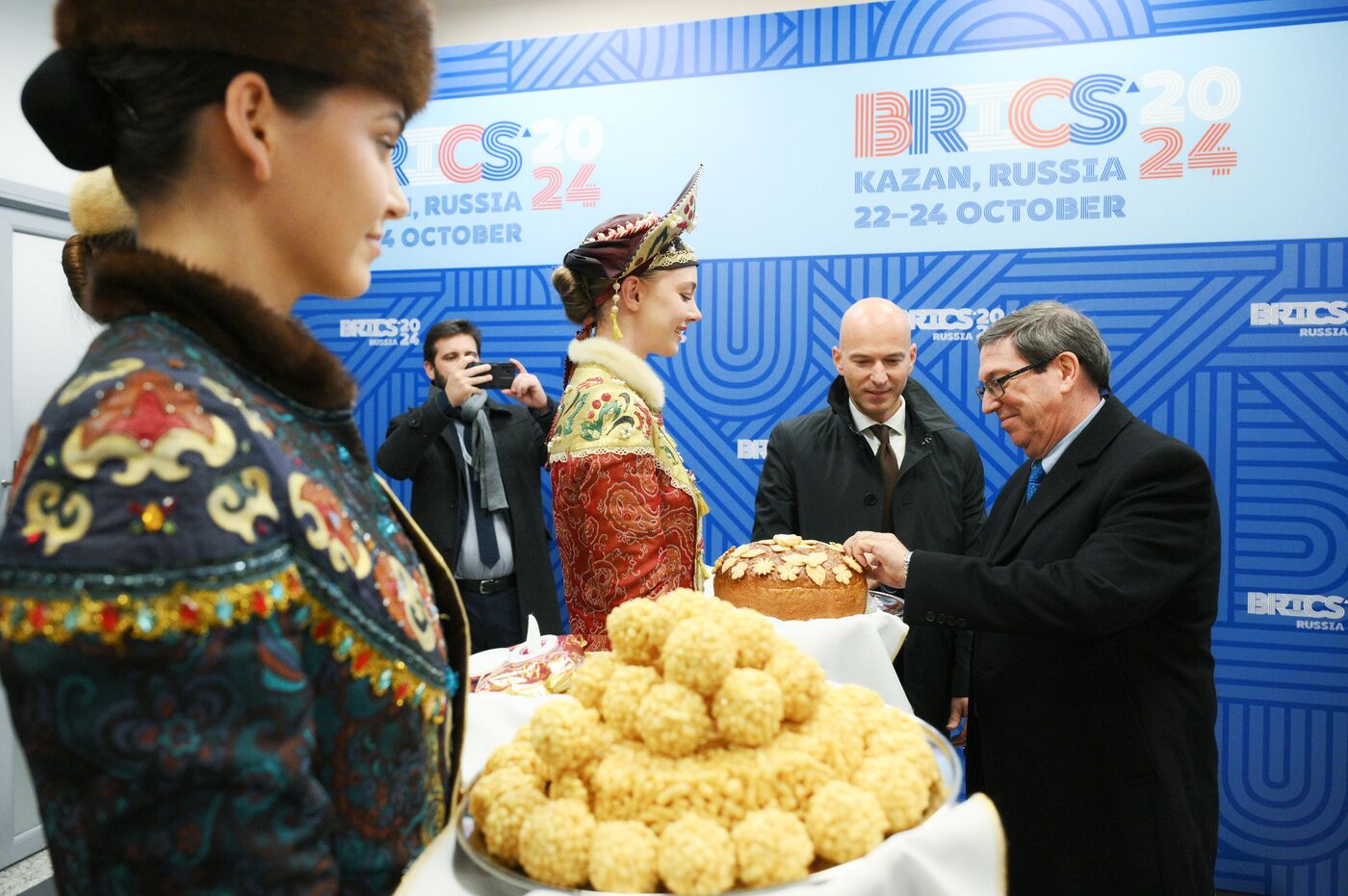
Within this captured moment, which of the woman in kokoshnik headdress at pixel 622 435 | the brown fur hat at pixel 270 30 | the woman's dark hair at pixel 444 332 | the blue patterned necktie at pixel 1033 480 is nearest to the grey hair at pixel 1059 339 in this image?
the blue patterned necktie at pixel 1033 480

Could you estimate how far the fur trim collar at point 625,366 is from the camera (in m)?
2.15

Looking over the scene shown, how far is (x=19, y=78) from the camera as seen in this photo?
12.6 ft

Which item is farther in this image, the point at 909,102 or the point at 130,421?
the point at 909,102

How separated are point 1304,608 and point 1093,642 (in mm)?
1784

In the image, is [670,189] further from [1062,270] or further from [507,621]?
[507,621]

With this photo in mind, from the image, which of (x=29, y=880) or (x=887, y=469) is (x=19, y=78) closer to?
(x=29, y=880)

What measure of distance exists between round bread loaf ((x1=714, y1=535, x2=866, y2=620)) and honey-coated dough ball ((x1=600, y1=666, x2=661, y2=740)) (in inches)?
41.3

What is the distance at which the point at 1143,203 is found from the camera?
341cm

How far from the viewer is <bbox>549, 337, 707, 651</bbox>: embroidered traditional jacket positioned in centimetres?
194

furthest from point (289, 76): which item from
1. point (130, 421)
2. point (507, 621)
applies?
point (507, 621)

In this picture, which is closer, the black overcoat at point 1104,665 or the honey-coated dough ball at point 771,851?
the honey-coated dough ball at point 771,851

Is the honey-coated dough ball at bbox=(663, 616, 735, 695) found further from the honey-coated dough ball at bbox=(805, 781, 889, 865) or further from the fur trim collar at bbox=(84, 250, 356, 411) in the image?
the fur trim collar at bbox=(84, 250, 356, 411)

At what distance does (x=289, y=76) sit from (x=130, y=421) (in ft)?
1.09

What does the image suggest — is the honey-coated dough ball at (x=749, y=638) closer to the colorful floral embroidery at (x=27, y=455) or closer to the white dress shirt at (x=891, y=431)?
the colorful floral embroidery at (x=27, y=455)
